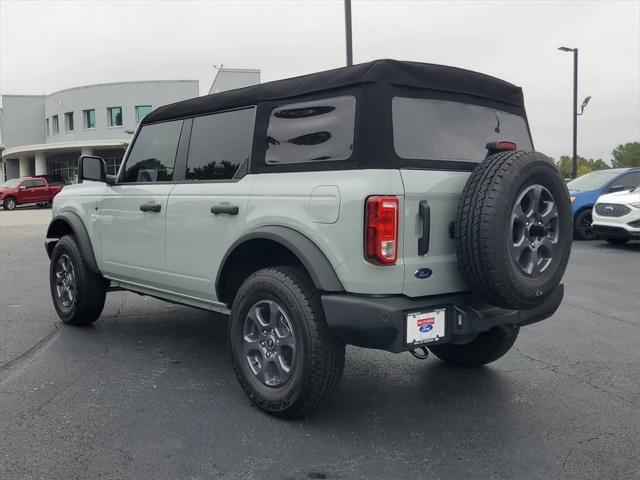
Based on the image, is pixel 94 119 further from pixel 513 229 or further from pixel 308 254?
pixel 513 229

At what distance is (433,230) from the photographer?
130 inches

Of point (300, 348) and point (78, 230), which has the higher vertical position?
point (78, 230)

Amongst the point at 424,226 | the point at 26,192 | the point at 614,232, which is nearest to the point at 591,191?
the point at 614,232

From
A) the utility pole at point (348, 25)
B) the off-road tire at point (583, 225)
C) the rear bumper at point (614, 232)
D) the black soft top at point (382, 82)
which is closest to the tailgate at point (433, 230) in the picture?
the black soft top at point (382, 82)

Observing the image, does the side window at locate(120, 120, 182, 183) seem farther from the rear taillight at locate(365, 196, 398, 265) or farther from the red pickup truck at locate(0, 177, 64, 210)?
the red pickup truck at locate(0, 177, 64, 210)

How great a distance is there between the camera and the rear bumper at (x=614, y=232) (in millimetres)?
11648

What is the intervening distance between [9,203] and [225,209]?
3150 cm

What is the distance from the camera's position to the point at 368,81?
3348mm

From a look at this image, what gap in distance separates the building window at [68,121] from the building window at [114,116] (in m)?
4.95

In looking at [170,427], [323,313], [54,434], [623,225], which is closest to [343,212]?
[323,313]

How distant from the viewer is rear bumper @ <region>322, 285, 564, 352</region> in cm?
310

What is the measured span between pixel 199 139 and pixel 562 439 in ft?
9.89

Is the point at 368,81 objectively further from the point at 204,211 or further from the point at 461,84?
the point at 204,211

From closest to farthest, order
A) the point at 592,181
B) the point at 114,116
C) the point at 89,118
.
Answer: the point at 592,181 < the point at 114,116 < the point at 89,118
